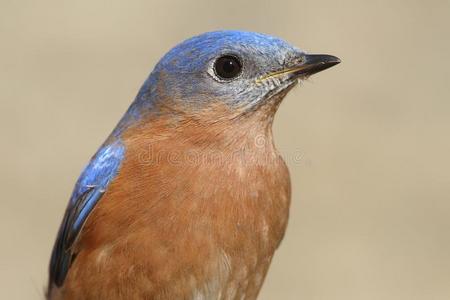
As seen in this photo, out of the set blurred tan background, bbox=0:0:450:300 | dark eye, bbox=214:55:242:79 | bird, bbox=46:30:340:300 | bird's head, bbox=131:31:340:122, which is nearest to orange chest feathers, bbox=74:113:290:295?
bird, bbox=46:30:340:300

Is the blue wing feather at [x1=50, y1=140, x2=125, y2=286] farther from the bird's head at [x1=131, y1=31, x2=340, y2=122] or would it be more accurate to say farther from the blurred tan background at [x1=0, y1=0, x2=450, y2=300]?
the blurred tan background at [x1=0, y1=0, x2=450, y2=300]

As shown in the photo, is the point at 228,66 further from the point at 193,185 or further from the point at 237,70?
the point at 193,185

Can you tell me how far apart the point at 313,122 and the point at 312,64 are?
6.70 m

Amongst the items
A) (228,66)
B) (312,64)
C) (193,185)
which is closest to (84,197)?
(193,185)

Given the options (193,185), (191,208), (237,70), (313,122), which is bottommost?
(313,122)

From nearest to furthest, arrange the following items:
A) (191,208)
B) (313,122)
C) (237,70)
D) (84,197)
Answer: (191,208), (237,70), (84,197), (313,122)

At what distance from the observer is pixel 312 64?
5895 mm

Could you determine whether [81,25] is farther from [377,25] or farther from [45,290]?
[45,290]

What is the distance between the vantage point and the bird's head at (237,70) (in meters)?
5.80

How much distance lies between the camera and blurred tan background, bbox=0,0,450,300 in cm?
1125

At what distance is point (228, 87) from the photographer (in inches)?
229

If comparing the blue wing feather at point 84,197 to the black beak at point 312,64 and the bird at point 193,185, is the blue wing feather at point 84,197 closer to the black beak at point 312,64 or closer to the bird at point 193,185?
the bird at point 193,185

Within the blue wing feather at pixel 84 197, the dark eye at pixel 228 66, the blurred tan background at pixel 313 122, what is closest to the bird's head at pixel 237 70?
the dark eye at pixel 228 66

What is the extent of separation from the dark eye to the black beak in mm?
334
